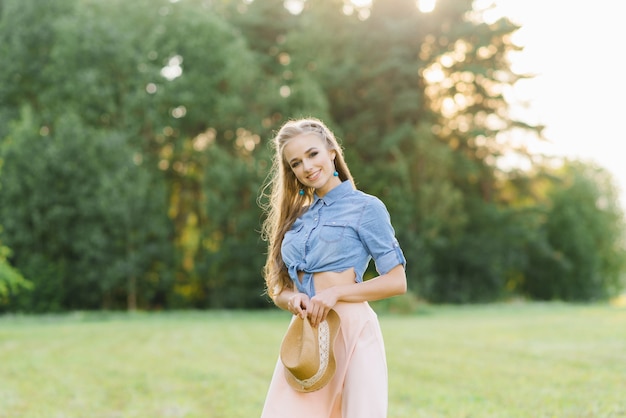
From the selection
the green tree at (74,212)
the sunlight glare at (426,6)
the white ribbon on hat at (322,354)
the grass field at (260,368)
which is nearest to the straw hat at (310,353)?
the white ribbon on hat at (322,354)

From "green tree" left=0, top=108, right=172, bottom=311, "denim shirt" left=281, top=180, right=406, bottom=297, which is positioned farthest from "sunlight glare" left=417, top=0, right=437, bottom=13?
"denim shirt" left=281, top=180, right=406, bottom=297

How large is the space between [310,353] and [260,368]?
848 centimetres

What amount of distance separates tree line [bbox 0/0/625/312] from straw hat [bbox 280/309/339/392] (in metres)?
22.1

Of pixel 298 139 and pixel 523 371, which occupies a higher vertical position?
pixel 298 139

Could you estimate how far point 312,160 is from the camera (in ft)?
10.6

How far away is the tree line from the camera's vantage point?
26141 millimetres

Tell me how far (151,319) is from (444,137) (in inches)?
602

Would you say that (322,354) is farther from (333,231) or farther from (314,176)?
(314,176)

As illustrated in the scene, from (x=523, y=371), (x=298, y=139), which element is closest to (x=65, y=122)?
(x=523, y=371)

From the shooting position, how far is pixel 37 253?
1033 inches

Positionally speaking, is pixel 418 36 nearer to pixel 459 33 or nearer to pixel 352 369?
pixel 459 33

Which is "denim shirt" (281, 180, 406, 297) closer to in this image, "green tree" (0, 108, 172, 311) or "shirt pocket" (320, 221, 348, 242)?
"shirt pocket" (320, 221, 348, 242)

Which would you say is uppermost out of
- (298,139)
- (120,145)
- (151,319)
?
(120,145)

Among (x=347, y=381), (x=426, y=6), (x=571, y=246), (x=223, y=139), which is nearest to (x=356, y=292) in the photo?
(x=347, y=381)
